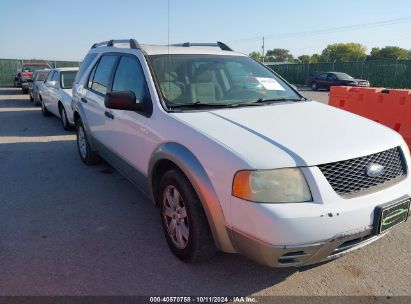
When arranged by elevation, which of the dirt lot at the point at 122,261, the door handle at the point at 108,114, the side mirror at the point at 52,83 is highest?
the side mirror at the point at 52,83

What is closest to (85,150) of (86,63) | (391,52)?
(86,63)

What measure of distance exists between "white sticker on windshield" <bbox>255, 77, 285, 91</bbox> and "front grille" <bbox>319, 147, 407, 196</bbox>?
1.51 meters

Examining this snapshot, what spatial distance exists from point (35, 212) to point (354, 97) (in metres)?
6.30

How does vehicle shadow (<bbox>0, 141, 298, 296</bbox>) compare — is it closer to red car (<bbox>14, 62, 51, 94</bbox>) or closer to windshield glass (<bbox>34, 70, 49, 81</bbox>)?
windshield glass (<bbox>34, 70, 49, 81</bbox>)

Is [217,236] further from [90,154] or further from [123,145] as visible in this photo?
[90,154]

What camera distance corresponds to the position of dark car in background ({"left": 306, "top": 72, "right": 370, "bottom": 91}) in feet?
76.2

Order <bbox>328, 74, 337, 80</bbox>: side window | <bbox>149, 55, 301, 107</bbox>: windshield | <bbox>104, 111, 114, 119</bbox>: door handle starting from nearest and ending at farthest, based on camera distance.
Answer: <bbox>149, 55, 301, 107</bbox>: windshield, <bbox>104, 111, 114, 119</bbox>: door handle, <bbox>328, 74, 337, 80</bbox>: side window

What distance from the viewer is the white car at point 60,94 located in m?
8.66

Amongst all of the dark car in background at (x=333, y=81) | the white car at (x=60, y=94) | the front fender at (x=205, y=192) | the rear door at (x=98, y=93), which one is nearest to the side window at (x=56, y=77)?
the white car at (x=60, y=94)

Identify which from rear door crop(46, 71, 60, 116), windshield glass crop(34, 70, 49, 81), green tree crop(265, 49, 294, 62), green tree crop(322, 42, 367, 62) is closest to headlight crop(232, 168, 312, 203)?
rear door crop(46, 71, 60, 116)

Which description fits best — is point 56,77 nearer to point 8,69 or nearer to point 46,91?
point 46,91

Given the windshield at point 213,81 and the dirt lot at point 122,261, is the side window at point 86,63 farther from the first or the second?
the windshield at point 213,81

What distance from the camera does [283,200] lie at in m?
2.32

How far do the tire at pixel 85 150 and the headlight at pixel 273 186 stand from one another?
3.79 meters
